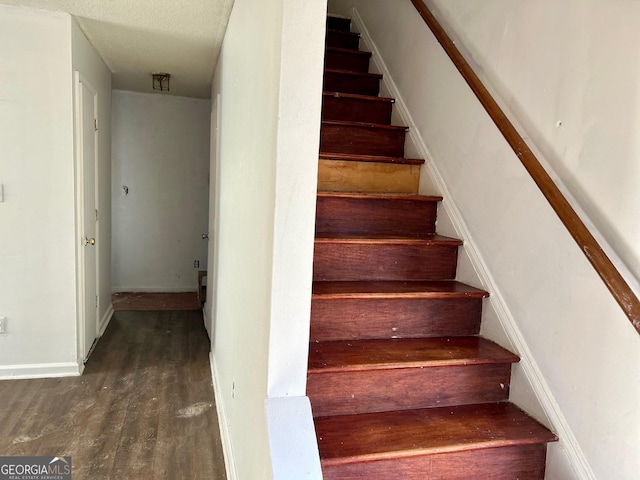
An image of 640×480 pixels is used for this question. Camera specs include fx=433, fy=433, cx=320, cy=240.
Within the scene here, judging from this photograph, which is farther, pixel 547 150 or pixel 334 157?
pixel 334 157

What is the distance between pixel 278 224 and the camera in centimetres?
117

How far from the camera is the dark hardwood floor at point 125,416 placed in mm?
2082

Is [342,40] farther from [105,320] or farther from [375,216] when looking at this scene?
[105,320]

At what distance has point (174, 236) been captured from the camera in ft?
16.6

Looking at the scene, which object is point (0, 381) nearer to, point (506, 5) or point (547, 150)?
point (547, 150)

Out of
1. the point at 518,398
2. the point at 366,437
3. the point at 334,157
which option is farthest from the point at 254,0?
the point at 518,398

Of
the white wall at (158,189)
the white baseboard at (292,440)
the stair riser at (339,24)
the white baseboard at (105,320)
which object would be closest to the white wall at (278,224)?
the white baseboard at (292,440)

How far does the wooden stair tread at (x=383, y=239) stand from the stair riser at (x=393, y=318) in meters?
0.28

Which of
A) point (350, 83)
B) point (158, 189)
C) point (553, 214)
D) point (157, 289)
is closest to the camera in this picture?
point (553, 214)

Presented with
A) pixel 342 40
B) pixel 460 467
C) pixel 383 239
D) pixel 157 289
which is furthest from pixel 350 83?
pixel 157 289

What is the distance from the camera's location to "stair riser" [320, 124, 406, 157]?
250 cm

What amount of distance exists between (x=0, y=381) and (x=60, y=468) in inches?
45.0

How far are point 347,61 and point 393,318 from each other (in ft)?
6.95

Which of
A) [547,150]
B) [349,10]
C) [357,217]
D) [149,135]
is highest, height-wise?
[349,10]
